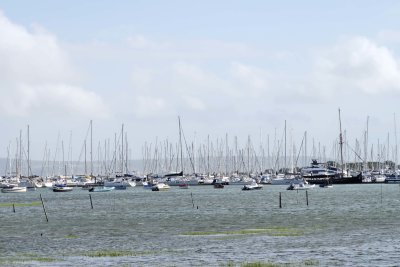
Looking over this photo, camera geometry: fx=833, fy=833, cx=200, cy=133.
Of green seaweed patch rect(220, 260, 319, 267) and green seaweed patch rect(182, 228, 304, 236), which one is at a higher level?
green seaweed patch rect(182, 228, 304, 236)

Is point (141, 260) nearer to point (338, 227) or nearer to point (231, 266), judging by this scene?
point (231, 266)

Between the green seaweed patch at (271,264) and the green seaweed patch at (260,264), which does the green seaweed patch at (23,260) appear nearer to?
the green seaweed patch at (271,264)

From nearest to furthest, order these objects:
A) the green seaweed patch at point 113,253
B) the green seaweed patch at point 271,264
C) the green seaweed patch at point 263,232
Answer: the green seaweed patch at point 271,264 → the green seaweed patch at point 113,253 → the green seaweed patch at point 263,232

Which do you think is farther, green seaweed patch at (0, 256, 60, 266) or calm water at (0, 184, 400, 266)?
green seaweed patch at (0, 256, 60, 266)

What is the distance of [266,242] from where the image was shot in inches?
2520

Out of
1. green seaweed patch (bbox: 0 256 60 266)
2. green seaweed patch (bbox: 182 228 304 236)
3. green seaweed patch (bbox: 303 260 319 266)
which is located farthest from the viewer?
green seaweed patch (bbox: 182 228 304 236)

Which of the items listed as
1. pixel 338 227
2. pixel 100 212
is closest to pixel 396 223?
pixel 338 227

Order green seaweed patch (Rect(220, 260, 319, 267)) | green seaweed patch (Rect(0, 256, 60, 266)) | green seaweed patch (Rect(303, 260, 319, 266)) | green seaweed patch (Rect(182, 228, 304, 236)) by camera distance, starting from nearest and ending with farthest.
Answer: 1. green seaweed patch (Rect(220, 260, 319, 267))
2. green seaweed patch (Rect(303, 260, 319, 266))
3. green seaweed patch (Rect(0, 256, 60, 266))
4. green seaweed patch (Rect(182, 228, 304, 236))

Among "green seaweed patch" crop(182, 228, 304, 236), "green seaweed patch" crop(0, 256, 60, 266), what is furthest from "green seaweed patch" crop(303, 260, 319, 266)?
"green seaweed patch" crop(182, 228, 304, 236)

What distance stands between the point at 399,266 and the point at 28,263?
23.2 m

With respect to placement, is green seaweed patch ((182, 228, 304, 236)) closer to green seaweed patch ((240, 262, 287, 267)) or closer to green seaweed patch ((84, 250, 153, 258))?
green seaweed patch ((84, 250, 153, 258))

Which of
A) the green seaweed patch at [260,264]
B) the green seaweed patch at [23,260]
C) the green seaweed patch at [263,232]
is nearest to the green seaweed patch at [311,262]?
the green seaweed patch at [260,264]

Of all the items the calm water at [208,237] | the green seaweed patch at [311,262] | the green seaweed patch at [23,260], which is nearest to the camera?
the green seaweed patch at [311,262]

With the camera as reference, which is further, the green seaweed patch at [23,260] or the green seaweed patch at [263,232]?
the green seaweed patch at [263,232]
